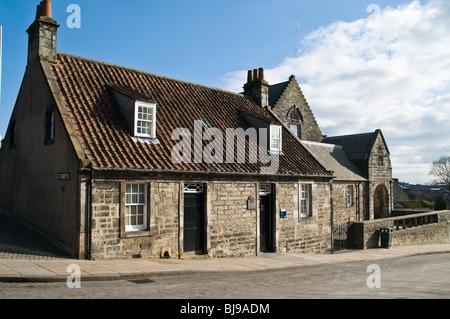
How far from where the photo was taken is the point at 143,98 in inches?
579

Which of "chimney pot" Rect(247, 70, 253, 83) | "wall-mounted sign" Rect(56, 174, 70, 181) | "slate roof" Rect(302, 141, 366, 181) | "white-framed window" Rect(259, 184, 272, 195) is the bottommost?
"white-framed window" Rect(259, 184, 272, 195)

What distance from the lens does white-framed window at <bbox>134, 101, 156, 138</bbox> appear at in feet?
A: 48.0

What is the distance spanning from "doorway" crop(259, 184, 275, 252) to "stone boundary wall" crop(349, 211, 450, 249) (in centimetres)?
817

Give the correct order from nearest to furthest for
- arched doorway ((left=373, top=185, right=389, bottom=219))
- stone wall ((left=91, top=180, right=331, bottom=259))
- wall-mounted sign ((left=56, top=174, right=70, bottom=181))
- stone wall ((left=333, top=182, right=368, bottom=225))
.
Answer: stone wall ((left=91, top=180, right=331, bottom=259)), wall-mounted sign ((left=56, top=174, right=70, bottom=181)), stone wall ((left=333, top=182, right=368, bottom=225)), arched doorway ((left=373, top=185, right=389, bottom=219))

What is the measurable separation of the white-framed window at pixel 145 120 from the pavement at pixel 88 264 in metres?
4.81

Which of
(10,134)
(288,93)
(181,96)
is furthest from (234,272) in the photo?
(288,93)

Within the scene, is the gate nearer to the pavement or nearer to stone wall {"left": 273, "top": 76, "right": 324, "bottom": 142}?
the pavement

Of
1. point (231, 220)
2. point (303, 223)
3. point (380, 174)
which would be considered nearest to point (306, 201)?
point (303, 223)

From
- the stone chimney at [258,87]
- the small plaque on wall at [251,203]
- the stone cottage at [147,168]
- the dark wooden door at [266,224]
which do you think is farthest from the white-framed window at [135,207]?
the stone chimney at [258,87]

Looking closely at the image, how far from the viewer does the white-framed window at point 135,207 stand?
520 inches

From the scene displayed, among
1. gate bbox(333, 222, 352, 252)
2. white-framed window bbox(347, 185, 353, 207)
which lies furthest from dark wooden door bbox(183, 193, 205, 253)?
white-framed window bbox(347, 185, 353, 207)

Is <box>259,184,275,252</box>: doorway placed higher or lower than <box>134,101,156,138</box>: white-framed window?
lower

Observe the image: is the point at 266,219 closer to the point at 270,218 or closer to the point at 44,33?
the point at 270,218

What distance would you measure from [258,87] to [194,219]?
11276mm
